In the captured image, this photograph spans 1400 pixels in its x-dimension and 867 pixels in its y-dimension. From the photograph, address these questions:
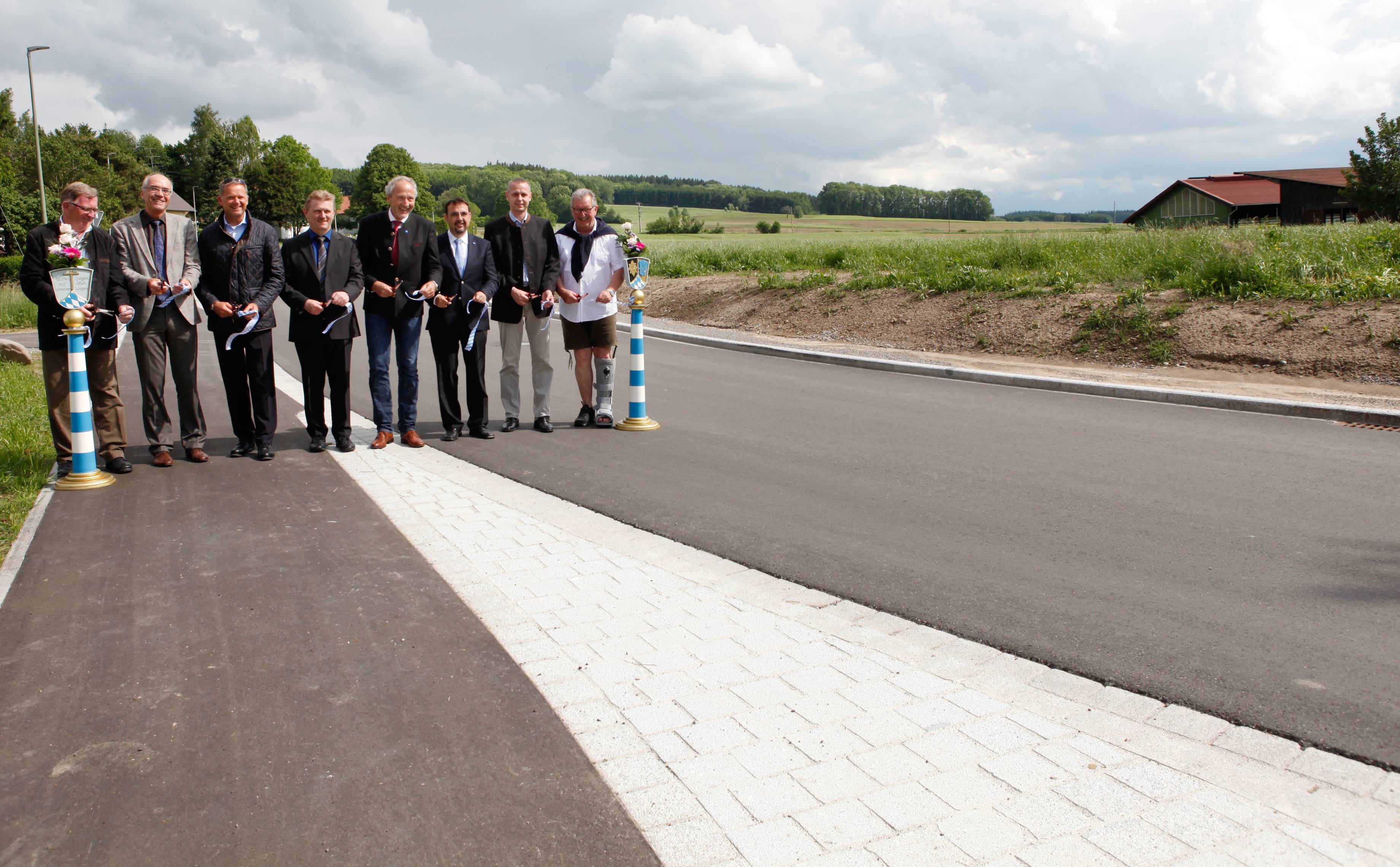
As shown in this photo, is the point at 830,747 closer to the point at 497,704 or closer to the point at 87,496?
the point at 497,704

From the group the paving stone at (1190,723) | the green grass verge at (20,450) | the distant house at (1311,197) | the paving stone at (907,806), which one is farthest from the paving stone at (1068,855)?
the distant house at (1311,197)

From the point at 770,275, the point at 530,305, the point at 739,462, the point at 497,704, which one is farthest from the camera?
the point at 770,275

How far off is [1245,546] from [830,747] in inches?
138

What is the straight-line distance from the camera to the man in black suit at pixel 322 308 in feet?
26.1

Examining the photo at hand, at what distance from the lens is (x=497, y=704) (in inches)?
143

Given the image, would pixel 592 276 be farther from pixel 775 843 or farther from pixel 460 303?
pixel 775 843

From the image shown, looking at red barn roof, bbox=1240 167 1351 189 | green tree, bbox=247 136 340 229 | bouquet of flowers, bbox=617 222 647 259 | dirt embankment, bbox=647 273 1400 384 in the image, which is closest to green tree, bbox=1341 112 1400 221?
red barn roof, bbox=1240 167 1351 189

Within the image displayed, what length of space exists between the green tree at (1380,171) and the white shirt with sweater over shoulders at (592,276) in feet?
157

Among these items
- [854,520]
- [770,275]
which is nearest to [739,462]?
[854,520]

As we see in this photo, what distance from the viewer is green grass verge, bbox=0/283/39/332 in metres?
21.7

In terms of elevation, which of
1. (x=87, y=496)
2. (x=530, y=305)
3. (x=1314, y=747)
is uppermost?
(x=530, y=305)

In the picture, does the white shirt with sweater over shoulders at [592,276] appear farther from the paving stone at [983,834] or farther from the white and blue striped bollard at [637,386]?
the paving stone at [983,834]

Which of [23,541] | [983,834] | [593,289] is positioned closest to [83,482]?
[23,541]

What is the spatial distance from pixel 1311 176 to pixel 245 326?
66472 mm
